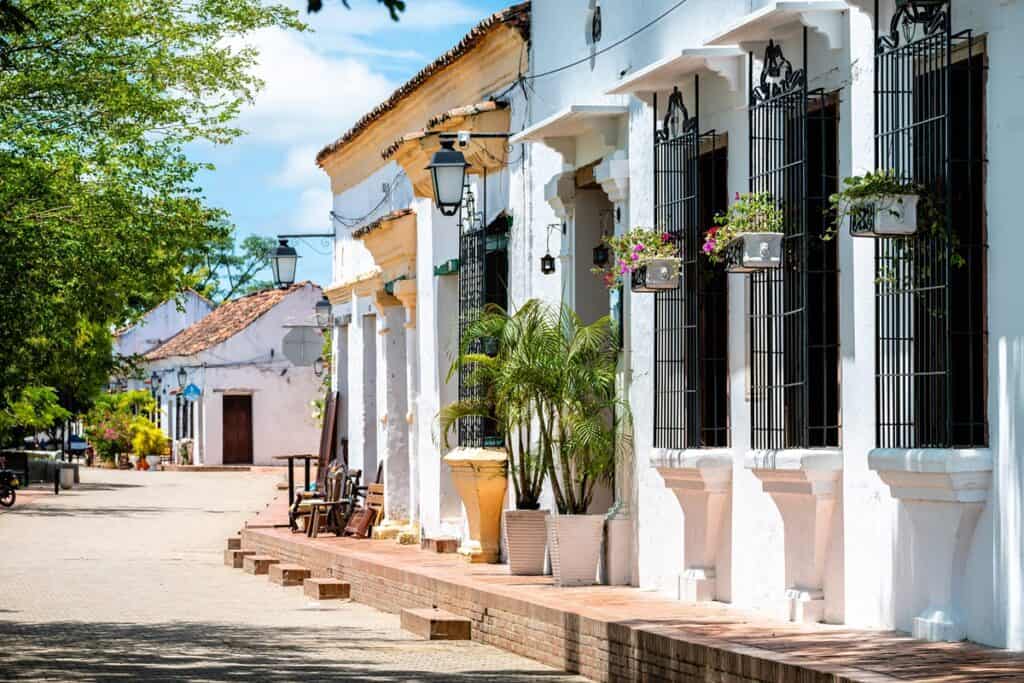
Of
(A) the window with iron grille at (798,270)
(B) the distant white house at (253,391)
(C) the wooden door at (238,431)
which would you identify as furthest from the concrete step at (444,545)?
(C) the wooden door at (238,431)

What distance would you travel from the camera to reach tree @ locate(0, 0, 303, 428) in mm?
23609

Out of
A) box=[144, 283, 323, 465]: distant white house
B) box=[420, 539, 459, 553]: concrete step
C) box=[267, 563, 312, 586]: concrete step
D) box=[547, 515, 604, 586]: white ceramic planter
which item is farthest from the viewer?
box=[144, 283, 323, 465]: distant white house

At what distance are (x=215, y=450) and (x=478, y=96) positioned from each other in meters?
42.7

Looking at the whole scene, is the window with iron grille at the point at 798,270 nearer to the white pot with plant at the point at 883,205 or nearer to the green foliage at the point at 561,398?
the white pot with plant at the point at 883,205

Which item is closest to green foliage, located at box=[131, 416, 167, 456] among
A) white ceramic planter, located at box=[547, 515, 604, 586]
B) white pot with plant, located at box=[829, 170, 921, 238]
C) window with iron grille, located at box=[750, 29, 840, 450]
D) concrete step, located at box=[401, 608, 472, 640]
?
concrete step, located at box=[401, 608, 472, 640]

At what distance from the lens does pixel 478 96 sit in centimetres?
2030

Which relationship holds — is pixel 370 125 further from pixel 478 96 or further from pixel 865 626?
pixel 865 626

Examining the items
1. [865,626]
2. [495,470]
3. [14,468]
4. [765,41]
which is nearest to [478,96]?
[495,470]

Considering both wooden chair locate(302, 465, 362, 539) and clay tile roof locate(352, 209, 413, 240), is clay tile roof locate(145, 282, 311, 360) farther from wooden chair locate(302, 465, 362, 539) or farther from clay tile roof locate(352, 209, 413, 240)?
clay tile roof locate(352, 209, 413, 240)

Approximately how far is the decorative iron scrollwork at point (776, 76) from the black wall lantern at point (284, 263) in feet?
53.8

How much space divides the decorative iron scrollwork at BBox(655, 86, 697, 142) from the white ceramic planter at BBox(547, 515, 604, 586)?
3.11m

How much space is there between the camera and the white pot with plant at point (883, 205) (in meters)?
10.2

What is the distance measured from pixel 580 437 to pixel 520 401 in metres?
0.75

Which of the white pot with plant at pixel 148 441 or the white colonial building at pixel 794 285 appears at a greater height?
the white colonial building at pixel 794 285
